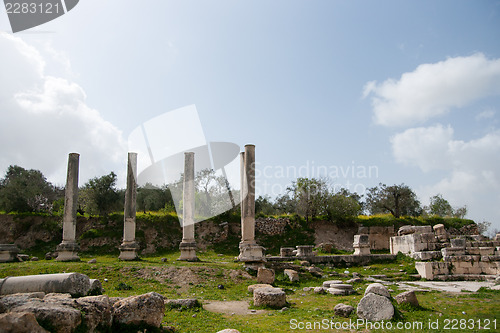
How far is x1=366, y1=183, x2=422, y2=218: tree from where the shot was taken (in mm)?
45103

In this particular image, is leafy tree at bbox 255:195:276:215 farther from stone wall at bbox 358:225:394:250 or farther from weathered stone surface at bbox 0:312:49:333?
weathered stone surface at bbox 0:312:49:333

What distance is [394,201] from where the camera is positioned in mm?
46844

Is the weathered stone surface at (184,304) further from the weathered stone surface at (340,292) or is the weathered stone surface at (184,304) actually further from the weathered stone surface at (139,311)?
the weathered stone surface at (340,292)

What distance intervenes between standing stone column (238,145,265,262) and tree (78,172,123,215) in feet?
60.3

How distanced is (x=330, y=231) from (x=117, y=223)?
1787cm

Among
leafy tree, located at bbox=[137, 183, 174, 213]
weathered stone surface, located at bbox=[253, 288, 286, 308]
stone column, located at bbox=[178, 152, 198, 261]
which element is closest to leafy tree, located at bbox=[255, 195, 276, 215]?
leafy tree, located at bbox=[137, 183, 174, 213]

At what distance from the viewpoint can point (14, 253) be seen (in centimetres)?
1839

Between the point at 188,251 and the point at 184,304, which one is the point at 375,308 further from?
the point at 188,251

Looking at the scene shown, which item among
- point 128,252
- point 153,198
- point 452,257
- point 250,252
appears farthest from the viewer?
point 153,198

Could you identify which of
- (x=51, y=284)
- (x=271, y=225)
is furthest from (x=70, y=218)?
(x=271, y=225)

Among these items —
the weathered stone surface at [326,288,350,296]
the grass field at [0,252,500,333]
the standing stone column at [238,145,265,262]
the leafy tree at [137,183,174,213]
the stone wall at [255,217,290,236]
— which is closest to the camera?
the grass field at [0,252,500,333]

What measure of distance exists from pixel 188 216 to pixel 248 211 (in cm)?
347

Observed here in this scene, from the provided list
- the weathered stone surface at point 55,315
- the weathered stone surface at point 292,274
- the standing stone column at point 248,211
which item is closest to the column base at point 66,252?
the standing stone column at point 248,211

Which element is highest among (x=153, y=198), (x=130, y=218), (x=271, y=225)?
(x=153, y=198)
